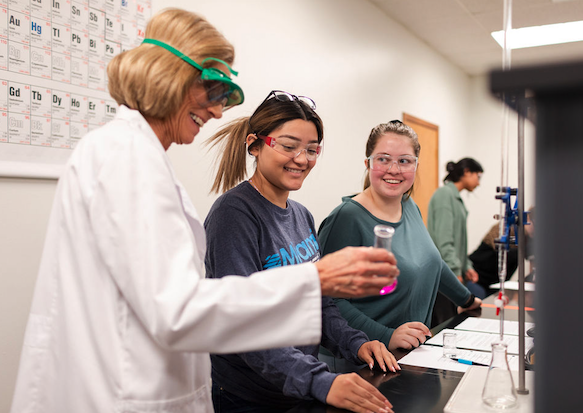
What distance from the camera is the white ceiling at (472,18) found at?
4.27 metres

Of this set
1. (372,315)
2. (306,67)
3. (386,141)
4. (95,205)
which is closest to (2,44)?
(95,205)

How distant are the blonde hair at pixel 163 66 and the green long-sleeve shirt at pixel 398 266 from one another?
3.33 ft

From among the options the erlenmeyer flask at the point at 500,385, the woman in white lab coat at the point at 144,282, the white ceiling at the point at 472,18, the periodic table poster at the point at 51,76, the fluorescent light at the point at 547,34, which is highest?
the white ceiling at the point at 472,18

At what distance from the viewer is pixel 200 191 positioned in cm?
266

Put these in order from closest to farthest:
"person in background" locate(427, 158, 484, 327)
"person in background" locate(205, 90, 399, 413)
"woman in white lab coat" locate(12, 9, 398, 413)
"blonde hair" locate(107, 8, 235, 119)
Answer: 1. "woman in white lab coat" locate(12, 9, 398, 413)
2. "blonde hair" locate(107, 8, 235, 119)
3. "person in background" locate(205, 90, 399, 413)
4. "person in background" locate(427, 158, 484, 327)

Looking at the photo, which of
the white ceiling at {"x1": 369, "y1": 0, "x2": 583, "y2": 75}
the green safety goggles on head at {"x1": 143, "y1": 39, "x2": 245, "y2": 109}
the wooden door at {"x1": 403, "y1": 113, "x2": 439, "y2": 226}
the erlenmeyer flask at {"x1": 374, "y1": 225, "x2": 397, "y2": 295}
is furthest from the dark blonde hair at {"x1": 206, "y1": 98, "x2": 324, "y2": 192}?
the wooden door at {"x1": 403, "y1": 113, "x2": 439, "y2": 226}

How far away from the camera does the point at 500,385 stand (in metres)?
1.02

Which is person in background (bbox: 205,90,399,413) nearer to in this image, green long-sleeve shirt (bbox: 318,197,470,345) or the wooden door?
green long-sleeve shirt (bbox: 318,197,470,345)

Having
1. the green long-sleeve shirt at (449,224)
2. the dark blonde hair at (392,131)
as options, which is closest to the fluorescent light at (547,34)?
the green long-sleeve shirt at (449,224)

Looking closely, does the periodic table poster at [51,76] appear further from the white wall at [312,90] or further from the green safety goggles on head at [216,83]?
the green safety goggles on head at [216,83]

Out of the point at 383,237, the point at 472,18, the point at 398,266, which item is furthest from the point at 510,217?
the point at 472,18

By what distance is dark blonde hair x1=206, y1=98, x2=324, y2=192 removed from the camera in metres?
1.53

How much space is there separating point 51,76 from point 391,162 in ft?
4.35

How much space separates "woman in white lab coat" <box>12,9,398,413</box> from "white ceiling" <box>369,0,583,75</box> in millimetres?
3521
